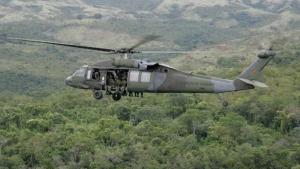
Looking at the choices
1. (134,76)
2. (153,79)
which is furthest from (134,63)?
(153,79)

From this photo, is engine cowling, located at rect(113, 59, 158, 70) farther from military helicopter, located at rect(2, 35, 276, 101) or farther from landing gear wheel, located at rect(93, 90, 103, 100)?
landing gear wheel, located at rect(93, 90, 103, 100)

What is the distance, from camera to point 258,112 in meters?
104

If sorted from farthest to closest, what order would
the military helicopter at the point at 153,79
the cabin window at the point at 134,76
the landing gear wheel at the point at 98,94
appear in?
the landing gear wheel at the point at 98,94 < the cabin window at the point at 134,76 < the military helicopter at the point at 153,79

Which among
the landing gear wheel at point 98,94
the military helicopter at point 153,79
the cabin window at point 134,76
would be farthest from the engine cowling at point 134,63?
the landing gear wheel at point 98,94

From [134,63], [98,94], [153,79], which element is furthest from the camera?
[98,94]

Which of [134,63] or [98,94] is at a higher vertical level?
[134,63]

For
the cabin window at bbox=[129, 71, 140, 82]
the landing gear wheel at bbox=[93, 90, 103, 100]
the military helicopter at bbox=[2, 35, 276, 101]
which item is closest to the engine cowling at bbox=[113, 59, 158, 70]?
the military helicopter at bbox=[2, 35, 276, 101]

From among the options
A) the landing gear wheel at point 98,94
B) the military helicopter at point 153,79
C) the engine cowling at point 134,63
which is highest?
the engine cowling at point 134,63

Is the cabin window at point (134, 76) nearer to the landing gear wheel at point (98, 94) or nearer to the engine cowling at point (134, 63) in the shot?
the engine cowling at point (134, 63)

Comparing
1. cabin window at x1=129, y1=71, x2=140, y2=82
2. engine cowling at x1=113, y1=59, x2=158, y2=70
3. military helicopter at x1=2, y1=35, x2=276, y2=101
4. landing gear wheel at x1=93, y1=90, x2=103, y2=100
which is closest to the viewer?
military helicopter at x1=2, y1=35, x2=276, y2=101

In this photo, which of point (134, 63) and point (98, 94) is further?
point (98, 94)

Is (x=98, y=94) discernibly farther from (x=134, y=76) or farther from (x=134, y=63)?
(x=134, y=63)

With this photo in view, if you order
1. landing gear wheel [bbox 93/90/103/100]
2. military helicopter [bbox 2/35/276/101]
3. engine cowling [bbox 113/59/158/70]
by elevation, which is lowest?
landing gear wheel [bbox 93/90/103/100]

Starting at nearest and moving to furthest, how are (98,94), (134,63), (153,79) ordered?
(134,63) < (153,79) < (98,94)
